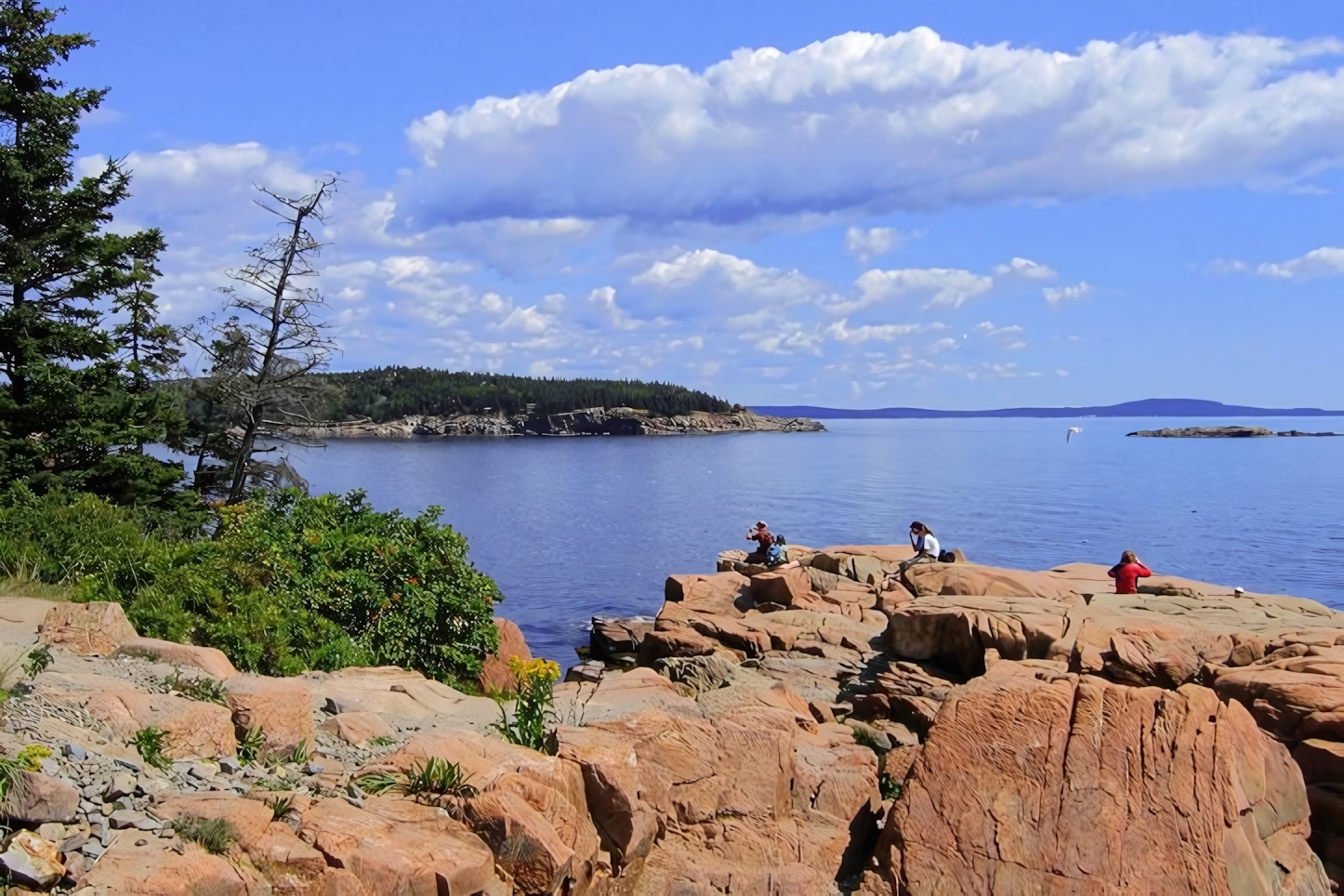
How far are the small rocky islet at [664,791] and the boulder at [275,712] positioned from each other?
0.08 ft

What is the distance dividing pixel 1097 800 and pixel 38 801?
7897 millimetres

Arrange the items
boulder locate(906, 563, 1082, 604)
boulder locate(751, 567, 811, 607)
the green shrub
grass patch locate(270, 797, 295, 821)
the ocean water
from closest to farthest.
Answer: grass patch locate(270, 797, 295, 821) < the green shrub < boulder locate(906, 563, 1082, 604) < boulder locate(751, 567, 811, 607) < the ocean water

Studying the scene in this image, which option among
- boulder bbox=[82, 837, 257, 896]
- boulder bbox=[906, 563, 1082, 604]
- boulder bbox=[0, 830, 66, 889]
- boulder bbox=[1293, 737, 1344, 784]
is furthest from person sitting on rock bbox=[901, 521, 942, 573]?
boulder bbox=[0, 830, 66, 889]

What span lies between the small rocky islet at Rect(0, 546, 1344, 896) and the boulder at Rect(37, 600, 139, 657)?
30mm

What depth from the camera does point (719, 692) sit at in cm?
1363

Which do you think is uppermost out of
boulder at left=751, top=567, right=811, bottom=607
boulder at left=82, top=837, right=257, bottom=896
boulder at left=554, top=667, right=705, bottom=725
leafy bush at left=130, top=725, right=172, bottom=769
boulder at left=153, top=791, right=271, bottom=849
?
leafy bush at left=130, top=725, right=172, bottom=769

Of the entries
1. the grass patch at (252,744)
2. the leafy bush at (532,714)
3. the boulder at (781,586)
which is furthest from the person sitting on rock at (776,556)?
the grass patch at (252,744)

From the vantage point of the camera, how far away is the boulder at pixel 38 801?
6402mm

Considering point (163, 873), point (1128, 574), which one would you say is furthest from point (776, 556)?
point (163, 873)

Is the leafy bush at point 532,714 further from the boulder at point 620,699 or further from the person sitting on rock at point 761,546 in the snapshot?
the person sitting on rock at point 761,546

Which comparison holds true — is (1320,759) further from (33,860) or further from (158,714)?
(33,860)

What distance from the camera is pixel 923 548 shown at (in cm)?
2902

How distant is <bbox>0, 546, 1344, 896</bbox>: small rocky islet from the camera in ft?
22.8

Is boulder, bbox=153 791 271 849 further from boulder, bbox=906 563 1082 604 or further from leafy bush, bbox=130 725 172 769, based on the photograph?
boulder, bbox=906 563 1082 604
